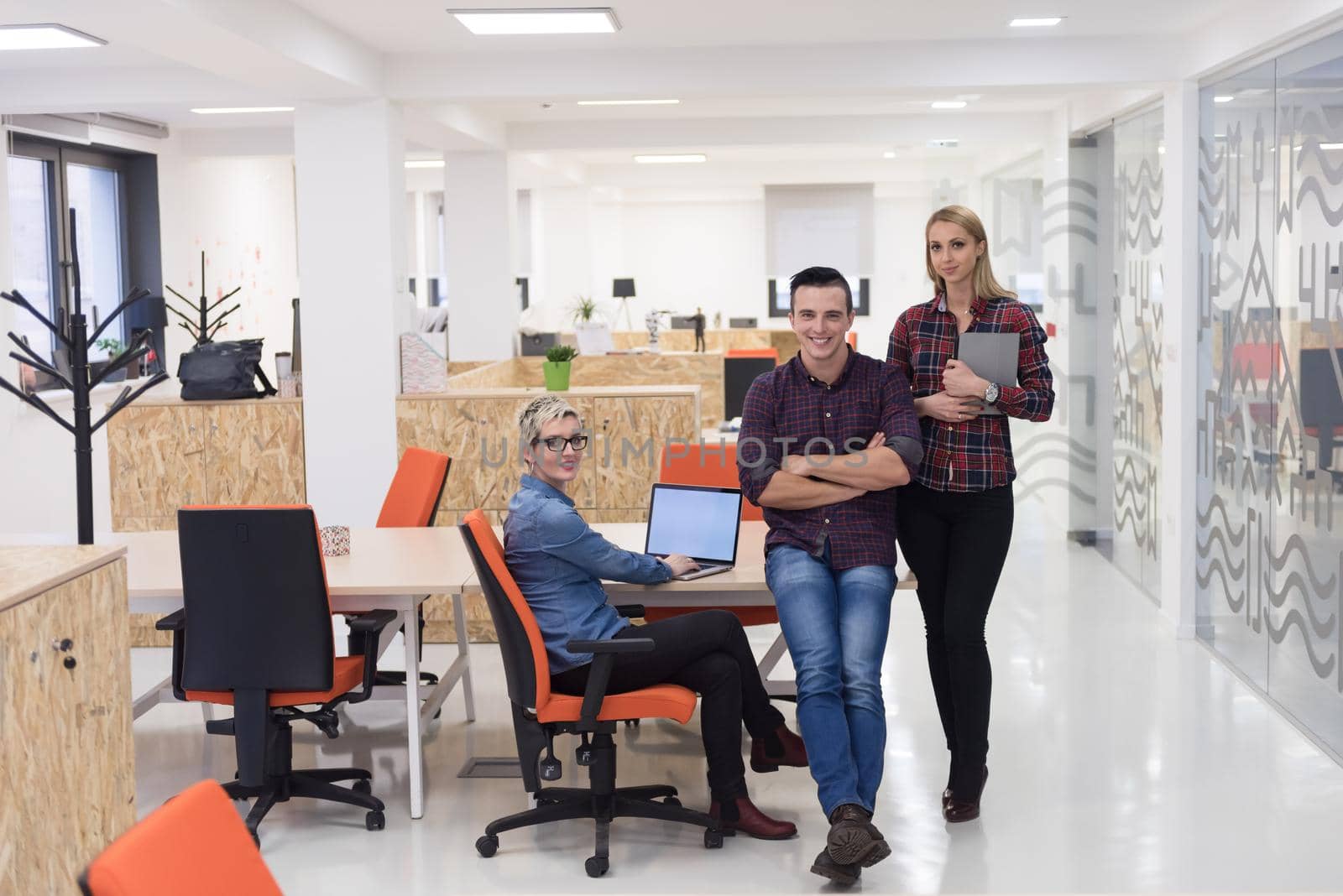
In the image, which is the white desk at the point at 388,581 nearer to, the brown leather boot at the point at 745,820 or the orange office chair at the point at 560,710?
the orange office chair at the point at 560,710

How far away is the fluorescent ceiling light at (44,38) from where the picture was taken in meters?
5.67

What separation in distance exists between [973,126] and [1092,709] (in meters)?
5.57

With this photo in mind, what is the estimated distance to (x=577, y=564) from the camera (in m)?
3.77

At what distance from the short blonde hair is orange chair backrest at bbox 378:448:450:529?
1.37m

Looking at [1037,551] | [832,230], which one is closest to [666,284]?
[832,230]

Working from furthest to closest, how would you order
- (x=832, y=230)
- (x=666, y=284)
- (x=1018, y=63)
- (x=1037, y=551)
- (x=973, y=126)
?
1. (x=666, y=284)
2. (x=832, y=230)
3. (x=973, y=126)
4. (x=1037, y=551)
5. (x=1018, y=63)

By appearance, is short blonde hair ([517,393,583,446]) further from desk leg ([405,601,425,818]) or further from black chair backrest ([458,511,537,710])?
desk leg ([405,601,425,818])

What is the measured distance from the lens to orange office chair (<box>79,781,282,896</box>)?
1.45 metres

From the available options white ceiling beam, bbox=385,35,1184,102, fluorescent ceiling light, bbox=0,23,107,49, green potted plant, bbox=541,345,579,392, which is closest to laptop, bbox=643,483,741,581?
green potted plant, bbox=541,345,579,392

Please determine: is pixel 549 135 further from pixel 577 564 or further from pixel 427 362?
pixel 577 564

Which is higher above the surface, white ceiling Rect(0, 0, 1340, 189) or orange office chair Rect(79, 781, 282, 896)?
white ceiling Rect(0, 0, 1340, 189)

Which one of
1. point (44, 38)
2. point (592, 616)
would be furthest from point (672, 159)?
point (592, 616)

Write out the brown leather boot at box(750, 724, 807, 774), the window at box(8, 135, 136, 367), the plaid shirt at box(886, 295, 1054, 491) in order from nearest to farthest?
the plaid shirt at box(886, 295, 1054, 491)
the brown leather boot at box(750, 724, 807, 774)
the window at box(8, 135, 136, 367)

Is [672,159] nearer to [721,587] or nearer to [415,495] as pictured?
[415,495]
